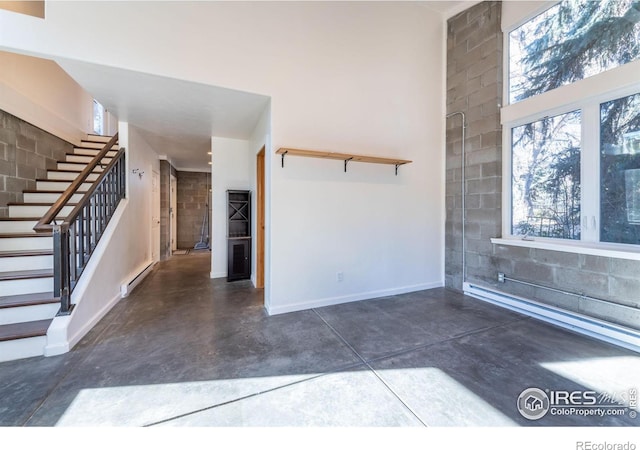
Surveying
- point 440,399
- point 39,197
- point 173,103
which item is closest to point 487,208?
point 440,399

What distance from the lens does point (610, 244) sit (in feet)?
8.18

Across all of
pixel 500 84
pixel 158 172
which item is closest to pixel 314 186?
pixel 500 84

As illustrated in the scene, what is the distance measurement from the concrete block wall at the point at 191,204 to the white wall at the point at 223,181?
3.72m

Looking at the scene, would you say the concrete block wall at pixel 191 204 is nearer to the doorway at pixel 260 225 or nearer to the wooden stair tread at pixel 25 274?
the doorway at pixel 260 225

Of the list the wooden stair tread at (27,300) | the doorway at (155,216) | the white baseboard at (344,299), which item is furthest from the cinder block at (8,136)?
the white baseboard at (344,299)

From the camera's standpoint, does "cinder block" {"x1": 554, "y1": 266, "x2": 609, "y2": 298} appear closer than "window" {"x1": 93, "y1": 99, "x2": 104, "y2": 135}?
Yes

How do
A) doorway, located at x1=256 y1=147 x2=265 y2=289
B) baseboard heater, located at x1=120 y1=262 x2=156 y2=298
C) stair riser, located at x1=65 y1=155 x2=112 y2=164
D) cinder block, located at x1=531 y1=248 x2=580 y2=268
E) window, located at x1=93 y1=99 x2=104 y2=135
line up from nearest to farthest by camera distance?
1. cinder block, located at x1=531 y1=248 x2=580 y2=268
2. baseboard heater, located at x1=120 y1=262 x2=156 y2=298
3. doorway, located at x1=256 y1=147 x2=265 y2=289
4. stair riser, located at x1=65 y1=155 x2=112 y2=164
5. window, located at x1=93 y1=99 x2=104 y2=135

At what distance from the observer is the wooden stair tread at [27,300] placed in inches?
86.0

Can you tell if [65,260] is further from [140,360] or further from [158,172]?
[158,172]

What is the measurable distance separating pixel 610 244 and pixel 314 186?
9.87ft

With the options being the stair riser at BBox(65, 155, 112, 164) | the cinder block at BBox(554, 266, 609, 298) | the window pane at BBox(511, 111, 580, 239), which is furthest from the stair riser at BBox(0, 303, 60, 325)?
the window pane at BBox(511, 111, 580, 239)

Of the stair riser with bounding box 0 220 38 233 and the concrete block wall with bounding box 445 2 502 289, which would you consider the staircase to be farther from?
the concrete block wall with bounding box 445 2 502 289

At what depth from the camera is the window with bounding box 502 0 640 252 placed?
2.38m

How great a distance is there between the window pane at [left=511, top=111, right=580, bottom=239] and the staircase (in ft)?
16.4
